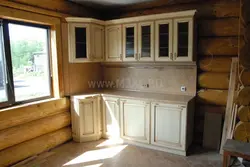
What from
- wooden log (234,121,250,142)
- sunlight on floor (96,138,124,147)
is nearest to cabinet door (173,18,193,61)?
wooden log (234,121,250,142)

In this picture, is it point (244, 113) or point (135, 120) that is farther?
point (135, 120)

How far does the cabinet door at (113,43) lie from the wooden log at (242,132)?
2187 millimetres

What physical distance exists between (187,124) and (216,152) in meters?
0.70

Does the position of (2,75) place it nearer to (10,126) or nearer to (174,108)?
(10,126)

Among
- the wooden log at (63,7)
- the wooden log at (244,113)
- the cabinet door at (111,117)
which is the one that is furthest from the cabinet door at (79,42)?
the wooden log at (244,113)

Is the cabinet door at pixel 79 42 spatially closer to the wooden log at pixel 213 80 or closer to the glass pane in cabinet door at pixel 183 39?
the glass pane in cabinet door at pixel 183 39

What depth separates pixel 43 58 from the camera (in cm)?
331

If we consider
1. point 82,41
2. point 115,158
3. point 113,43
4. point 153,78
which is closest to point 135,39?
point 113,43

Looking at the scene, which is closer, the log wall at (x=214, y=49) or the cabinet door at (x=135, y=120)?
the log wall at (x=214, y=49)

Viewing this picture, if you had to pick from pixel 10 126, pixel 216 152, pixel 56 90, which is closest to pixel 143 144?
pixel 216 152

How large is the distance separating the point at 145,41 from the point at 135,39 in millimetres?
186

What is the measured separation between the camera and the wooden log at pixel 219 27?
3023mm

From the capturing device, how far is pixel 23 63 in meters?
3.00

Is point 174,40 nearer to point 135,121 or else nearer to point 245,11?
point 245,11
